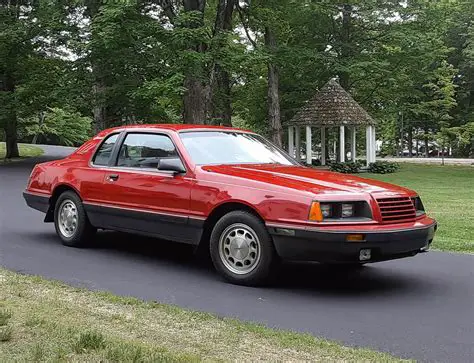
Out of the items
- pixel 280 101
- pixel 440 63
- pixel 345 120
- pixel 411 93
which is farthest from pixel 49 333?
pixel 440 63

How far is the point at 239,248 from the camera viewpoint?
6238 mm

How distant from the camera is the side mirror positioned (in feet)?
22.3

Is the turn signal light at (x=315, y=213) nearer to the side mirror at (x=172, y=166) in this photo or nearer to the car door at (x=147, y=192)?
the car door at (x=147, y=192)

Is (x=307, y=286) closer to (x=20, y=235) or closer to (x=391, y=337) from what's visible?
(x=391, y=337)

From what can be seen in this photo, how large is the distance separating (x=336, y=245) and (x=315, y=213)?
1.14 ft

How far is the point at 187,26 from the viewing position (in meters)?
22.2

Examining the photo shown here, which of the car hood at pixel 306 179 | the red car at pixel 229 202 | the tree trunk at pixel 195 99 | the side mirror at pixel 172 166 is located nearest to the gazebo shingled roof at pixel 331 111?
the tree trunk at pixel 195 99

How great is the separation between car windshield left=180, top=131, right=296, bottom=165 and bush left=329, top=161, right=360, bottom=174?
21.5 meters

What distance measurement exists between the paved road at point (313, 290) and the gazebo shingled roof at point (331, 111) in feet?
69.8

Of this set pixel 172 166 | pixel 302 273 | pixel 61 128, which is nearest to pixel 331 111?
pixel 302 273

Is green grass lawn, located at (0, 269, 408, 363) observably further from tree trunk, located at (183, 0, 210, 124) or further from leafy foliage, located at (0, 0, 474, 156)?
tree trunk, located at (183, 0, 210, 124)

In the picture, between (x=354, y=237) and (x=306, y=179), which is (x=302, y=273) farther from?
(x=354, y=237)

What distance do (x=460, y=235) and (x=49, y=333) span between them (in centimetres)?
713

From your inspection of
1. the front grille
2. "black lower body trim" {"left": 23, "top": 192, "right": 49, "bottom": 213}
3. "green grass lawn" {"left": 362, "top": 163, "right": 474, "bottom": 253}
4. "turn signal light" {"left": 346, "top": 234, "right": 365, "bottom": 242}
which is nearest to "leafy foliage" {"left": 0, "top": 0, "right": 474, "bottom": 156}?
"green grass lawn" {"left": 362, "top": 163, "right": 474, "bottom": 253}
